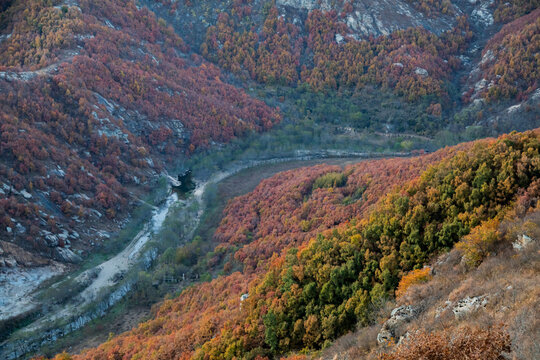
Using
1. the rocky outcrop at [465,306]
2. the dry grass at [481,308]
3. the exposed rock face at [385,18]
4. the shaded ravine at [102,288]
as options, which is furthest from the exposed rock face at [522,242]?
the exposed rock face at [385,18]

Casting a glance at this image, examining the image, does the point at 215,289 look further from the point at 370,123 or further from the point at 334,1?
the point at 334,1

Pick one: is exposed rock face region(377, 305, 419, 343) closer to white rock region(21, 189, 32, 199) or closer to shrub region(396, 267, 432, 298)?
shrub region(396, 267, 432, 298)

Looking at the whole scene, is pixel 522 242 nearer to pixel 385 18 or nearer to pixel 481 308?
pixel 481 308

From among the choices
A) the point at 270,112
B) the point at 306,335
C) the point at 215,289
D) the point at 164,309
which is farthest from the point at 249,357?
the point at 270,112

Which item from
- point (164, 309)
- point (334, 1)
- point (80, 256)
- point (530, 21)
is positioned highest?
point (334, 1)

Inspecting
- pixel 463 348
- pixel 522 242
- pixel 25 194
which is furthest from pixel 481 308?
pixel 25 194

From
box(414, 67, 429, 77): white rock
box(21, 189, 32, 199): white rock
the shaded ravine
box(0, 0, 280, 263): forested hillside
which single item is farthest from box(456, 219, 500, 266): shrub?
box(414, 67, 429, 77): white rock

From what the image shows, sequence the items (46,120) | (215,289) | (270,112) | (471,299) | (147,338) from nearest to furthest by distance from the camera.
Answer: (471,299) → (147,338) → (215,289) → (46,120) → (270,112)
